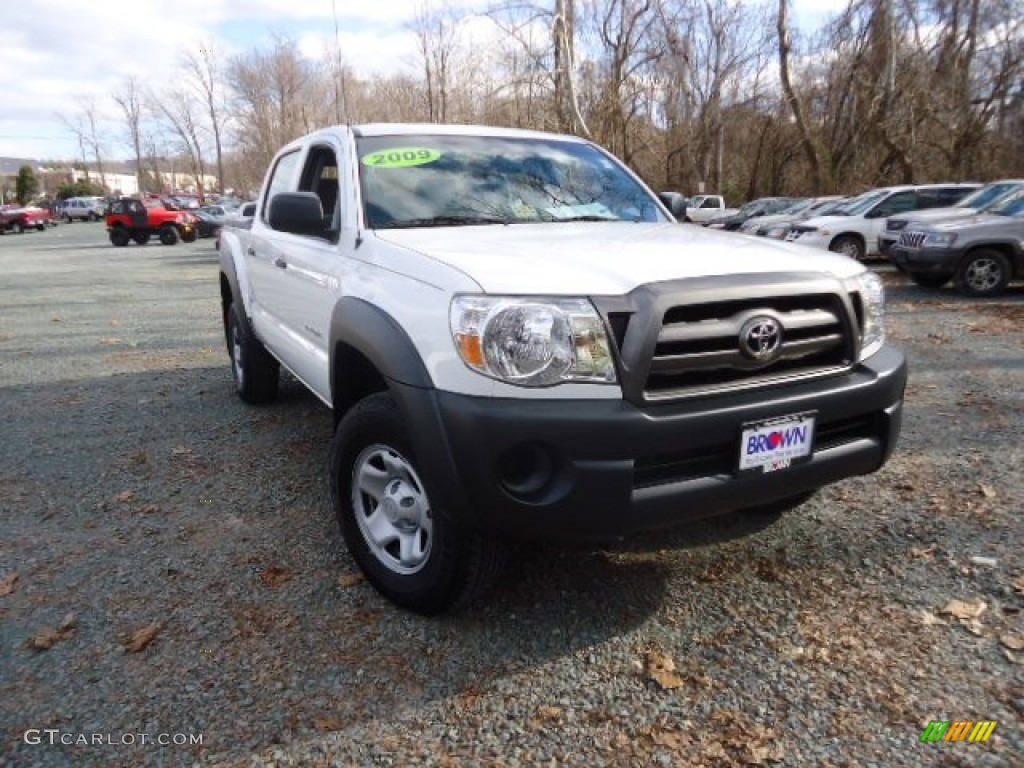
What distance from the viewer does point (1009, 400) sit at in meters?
5.30

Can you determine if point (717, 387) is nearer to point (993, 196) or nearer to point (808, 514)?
point (808, 514)

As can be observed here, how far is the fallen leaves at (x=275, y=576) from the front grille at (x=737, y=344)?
5.70 ft

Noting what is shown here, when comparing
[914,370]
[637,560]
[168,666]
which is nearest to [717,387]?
[637,560]

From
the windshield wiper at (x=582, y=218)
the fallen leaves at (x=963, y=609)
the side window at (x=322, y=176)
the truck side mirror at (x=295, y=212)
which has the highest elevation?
the side window at (x=322, y=176)

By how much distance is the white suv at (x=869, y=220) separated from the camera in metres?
14.0

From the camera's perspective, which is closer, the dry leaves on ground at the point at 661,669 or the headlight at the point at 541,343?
the headlight at the point at 541,343

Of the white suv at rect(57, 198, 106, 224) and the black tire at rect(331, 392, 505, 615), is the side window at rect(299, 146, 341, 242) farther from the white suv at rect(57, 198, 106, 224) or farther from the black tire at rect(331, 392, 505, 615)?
the white suv at rect(57, 198, 106, 224)

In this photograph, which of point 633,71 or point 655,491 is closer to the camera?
point 655,491

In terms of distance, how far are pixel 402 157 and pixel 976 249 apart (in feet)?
32.1

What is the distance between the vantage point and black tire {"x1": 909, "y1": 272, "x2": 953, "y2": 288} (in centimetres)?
1066

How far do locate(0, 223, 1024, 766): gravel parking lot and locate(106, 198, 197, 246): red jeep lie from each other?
25.8 meters

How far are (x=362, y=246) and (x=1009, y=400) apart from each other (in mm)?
4894

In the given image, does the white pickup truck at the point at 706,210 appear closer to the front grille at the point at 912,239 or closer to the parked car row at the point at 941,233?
the parked car row at the point at 941,233


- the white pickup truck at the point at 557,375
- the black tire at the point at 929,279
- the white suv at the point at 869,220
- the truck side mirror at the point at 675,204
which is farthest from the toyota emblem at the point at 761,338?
the white suv at the point at 869,220
